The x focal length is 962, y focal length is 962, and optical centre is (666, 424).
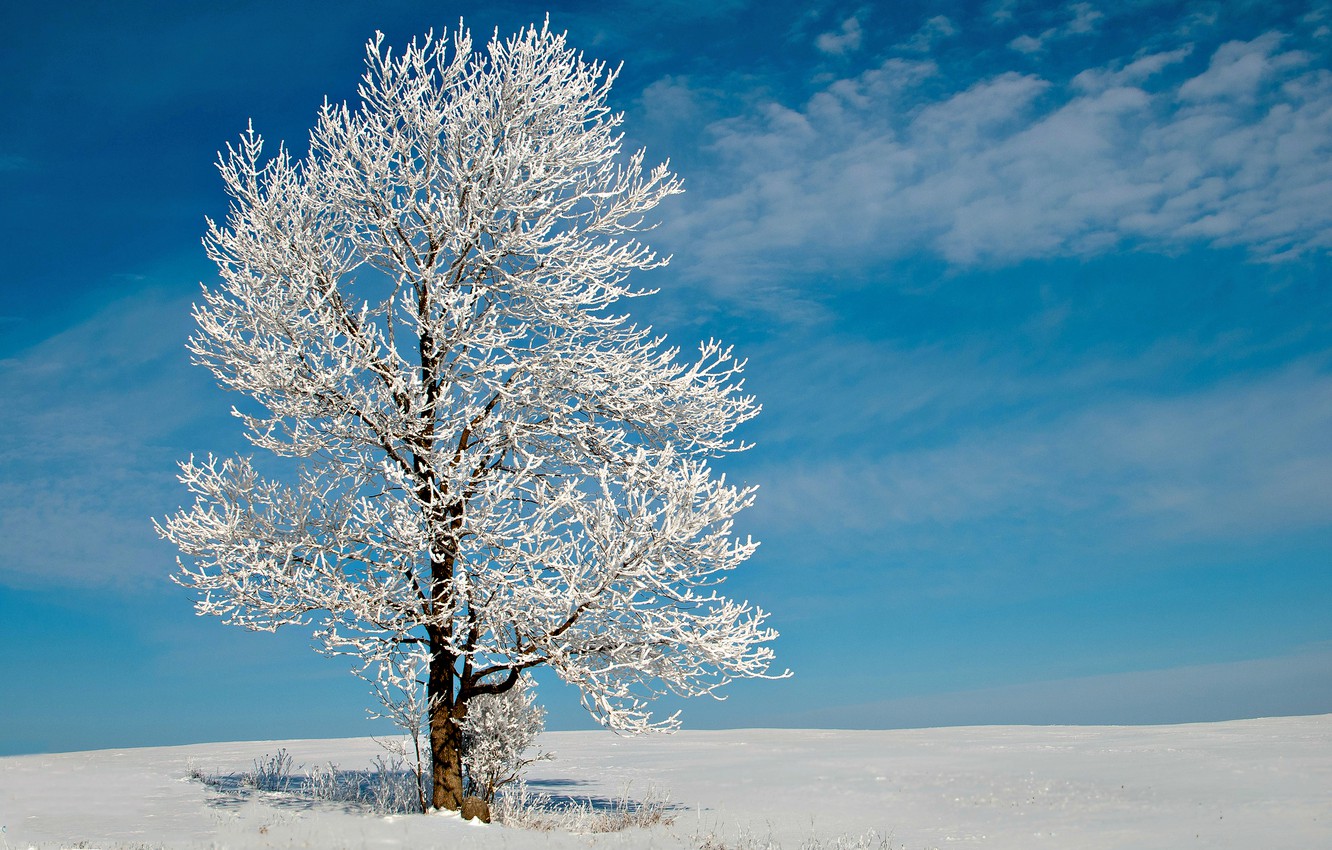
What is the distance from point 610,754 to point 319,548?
12.2 meters

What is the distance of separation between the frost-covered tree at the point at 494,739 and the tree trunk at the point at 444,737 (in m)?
0.26

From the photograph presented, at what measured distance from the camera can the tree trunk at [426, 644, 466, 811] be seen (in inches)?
440

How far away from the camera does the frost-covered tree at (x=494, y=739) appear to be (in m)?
11.7

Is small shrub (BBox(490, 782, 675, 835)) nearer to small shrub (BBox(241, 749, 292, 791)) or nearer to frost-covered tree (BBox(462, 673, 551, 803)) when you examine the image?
frost-covered tree (BBox(462, 673, 551, 803))

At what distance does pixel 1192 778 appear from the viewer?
1364 centimetres

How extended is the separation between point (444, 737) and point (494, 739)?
2.29 feet

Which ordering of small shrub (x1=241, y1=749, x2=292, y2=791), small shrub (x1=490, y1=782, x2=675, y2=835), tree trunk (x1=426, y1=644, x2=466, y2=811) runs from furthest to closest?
1. small shrub (x1=241, y1=749, x2=292, y2=791)
2. tree trunk (x1=426, y1=644, x2=466, y2=811)
3. small shrub (x1=490, y1=782, x2=675, y2=835)

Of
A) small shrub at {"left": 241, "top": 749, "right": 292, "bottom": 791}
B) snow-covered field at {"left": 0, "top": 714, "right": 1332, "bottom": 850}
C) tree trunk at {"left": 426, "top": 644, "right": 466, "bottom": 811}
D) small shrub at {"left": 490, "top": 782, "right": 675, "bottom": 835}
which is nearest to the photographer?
snow-covered field at {"left": 0, "top": 714, "right": 1332, "bottom": 850}

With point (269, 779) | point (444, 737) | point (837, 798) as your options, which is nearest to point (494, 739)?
point (444, 737)

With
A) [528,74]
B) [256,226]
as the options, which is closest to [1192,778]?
[528,74]

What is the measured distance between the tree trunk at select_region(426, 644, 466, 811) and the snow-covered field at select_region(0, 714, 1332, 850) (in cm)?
51

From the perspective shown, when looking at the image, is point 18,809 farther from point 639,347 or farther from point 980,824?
point 980,824

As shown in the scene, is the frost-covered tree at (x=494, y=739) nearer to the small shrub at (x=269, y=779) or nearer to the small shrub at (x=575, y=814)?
the small shrub at (x=575, y=814)

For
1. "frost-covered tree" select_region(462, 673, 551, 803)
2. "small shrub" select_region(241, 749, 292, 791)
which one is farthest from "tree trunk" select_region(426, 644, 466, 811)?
"small shrub" select_region(241, 749, 292, 791)
